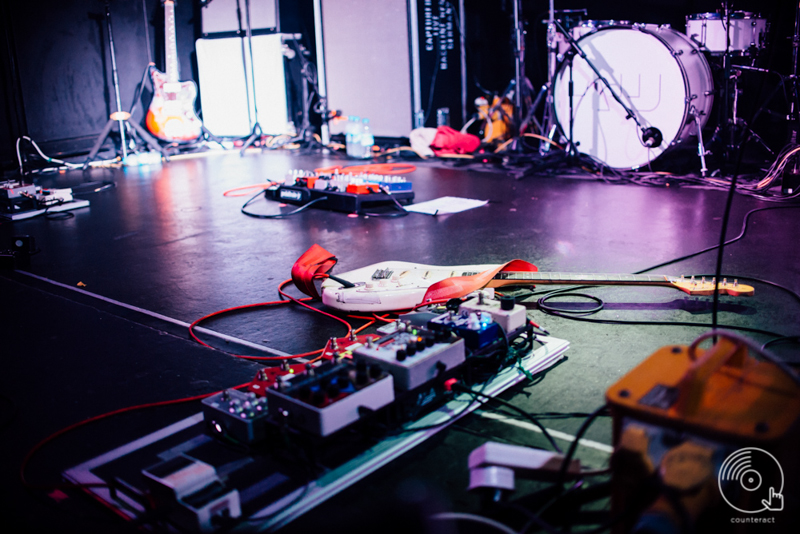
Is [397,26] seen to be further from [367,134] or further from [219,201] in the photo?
[219,201]

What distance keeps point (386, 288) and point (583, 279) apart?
0.72 m

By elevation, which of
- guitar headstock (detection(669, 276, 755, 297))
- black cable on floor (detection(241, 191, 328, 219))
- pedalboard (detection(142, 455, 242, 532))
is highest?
black cable on floor (detection(241, 191, 328, 219))

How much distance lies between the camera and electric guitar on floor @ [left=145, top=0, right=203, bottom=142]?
285 inches

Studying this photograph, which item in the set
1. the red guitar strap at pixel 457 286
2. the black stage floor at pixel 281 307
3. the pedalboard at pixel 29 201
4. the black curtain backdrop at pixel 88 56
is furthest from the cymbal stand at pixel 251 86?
the red guitar strap at pixel 457 286

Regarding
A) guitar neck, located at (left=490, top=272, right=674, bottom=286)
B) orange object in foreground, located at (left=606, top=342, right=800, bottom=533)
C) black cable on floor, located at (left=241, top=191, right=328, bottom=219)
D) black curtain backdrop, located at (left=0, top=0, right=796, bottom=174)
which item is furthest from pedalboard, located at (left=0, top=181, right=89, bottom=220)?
orange object in foreground, located at (left=606, top=342, right=800, bottom=533)

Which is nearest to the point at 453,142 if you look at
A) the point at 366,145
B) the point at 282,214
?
the point at 366,145

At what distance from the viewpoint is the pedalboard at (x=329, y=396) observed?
1.30m

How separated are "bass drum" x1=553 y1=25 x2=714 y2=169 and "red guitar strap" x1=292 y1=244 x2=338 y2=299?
329 centimetres

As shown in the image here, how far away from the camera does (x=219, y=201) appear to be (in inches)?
187

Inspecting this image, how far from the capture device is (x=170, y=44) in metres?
7.42

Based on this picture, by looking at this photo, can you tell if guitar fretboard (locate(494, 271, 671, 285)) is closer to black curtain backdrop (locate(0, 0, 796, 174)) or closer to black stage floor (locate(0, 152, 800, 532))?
black stage floor (locate(0, 152, 800, 532))

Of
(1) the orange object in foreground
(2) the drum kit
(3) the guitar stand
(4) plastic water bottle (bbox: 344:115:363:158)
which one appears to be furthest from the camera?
(4) plastic water bottle (bbox: 344:115:363:158)

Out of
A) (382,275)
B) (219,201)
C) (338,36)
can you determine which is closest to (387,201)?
(219,201)

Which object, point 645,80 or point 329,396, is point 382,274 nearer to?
point 329,396
